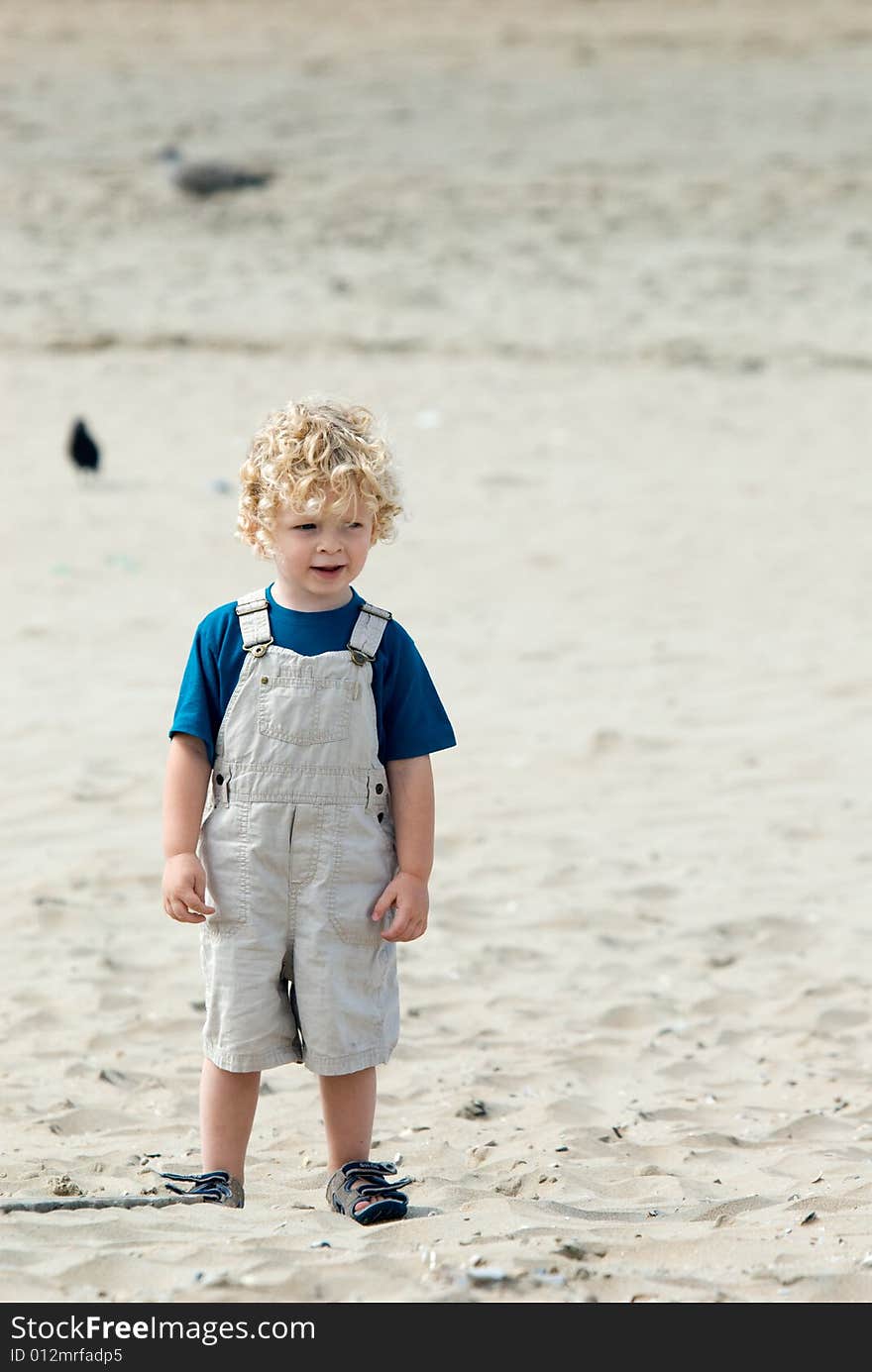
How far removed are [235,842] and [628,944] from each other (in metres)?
2.22

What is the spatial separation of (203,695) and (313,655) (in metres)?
0.22

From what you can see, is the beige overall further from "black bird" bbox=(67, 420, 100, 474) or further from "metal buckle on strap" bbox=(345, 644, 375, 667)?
"black bird" bbox=(67, 420, 100, 474)

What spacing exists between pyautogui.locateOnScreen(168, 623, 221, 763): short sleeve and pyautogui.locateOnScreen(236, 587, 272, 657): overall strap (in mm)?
73

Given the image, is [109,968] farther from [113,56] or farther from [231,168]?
[113,56]

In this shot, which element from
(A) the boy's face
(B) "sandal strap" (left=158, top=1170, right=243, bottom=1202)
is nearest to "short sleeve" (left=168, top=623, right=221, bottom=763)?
(A) the boy's face

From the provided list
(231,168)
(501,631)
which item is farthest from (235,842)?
Result: (231,168)

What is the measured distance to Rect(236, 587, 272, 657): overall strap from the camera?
327 cm

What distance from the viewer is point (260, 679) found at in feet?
10.7

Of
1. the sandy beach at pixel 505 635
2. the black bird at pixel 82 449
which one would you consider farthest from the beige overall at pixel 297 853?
the black bird at pixel 82 449

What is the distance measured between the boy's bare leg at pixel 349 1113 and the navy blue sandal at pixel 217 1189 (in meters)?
0.19

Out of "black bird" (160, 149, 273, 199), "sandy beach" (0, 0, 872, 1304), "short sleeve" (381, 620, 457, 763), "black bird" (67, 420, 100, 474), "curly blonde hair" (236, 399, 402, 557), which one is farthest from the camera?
"black bird" (160, 149, 273, 199)

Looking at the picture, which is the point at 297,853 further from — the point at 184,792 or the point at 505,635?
the point at 505,635

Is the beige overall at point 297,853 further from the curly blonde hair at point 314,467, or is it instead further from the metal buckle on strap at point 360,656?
the curly blonde hair at point 314,467

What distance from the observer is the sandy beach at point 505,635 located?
362 cm
